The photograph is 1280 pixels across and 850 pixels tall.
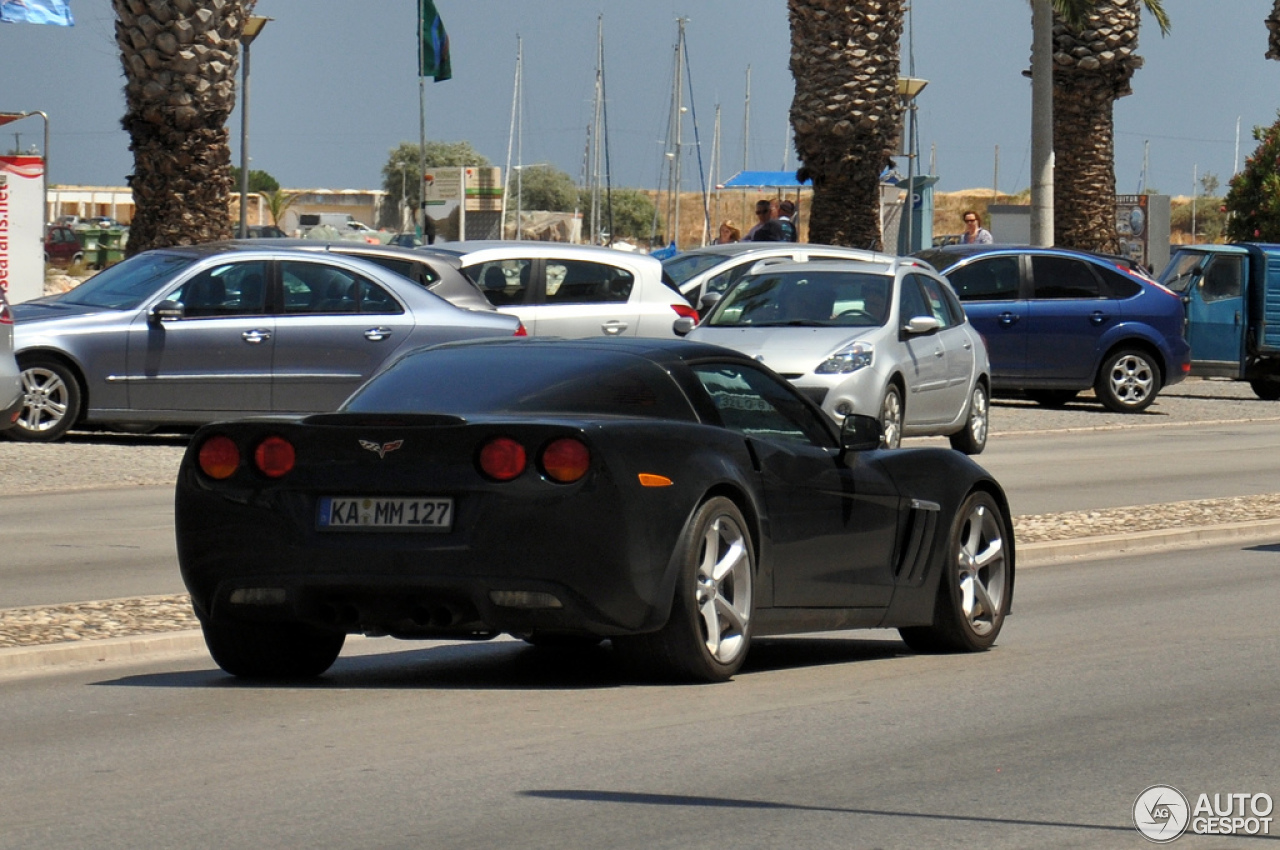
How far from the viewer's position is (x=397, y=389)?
27.0 ft

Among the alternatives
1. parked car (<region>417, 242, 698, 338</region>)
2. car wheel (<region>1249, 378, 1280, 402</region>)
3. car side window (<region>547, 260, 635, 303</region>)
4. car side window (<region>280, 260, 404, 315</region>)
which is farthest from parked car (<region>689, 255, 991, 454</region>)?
car wheel (<region>1249, 378, 1280, 402</region>)

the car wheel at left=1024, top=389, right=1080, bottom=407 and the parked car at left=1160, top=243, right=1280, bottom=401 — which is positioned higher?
the parked car at left=1160, top=243, right=1280, bottom=401

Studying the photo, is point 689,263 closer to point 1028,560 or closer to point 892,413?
point 892,413

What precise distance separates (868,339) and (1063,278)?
7775mm

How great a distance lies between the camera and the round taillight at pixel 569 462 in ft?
23.9

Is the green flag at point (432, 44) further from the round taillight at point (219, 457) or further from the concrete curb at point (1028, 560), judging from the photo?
the round taillight at point (219, 457)

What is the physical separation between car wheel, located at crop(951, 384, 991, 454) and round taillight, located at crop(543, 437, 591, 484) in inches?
537

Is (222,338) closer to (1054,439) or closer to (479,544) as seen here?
(1054,439)

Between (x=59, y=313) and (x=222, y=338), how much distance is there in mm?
1381

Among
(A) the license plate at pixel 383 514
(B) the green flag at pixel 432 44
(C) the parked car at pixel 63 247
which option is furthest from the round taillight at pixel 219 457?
(C) the parked car at pixel 63 247

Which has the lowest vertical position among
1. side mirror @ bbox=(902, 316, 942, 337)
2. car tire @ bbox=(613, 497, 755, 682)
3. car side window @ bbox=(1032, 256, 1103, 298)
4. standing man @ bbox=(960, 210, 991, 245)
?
car tire @ bbox=(613, 497, 755, 682)

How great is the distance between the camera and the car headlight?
18141mm

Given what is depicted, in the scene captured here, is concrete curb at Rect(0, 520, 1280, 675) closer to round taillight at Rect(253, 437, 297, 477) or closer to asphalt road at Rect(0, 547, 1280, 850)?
asphalt road at Rect(0, 547, 1280, 850)

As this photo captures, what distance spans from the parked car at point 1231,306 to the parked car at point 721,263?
24.9ft
